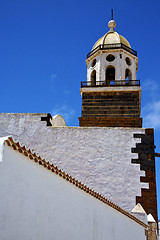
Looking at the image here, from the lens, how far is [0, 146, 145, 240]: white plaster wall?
3.73 meters

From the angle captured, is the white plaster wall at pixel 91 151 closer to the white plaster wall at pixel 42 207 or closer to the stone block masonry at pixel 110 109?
the white plaster wall at pixel 42 207

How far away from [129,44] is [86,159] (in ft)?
38.5

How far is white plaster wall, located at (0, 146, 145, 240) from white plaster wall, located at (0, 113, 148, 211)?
10.6ft

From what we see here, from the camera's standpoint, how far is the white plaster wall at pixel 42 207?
12.2 feet

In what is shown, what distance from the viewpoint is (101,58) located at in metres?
17.9

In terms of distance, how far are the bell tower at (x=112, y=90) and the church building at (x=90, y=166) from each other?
0.06 meters

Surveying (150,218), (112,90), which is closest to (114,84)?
(112,90)

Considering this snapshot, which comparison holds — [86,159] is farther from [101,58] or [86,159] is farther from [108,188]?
[101,58]

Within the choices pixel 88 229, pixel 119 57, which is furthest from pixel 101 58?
pixel 88 229

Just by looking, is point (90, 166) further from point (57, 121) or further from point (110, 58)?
point (110, 58)

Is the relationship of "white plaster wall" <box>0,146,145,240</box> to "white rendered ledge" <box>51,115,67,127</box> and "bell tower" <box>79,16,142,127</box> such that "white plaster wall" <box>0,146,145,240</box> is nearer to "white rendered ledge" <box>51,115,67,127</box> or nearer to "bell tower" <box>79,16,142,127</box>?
"white rendered ledge" <box>51,115,67,127</box>

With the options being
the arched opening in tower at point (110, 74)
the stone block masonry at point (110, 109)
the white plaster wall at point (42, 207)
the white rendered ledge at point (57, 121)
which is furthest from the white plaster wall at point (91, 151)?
the arched opening in tower at point (110, 74)

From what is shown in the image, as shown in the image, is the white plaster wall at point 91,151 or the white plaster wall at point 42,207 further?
the white plaster wall at point 91,151

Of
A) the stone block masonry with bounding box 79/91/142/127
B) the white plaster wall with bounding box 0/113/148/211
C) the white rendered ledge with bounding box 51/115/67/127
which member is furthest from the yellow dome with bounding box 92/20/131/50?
the white plaster wall with bounding box 0/113/148/211
